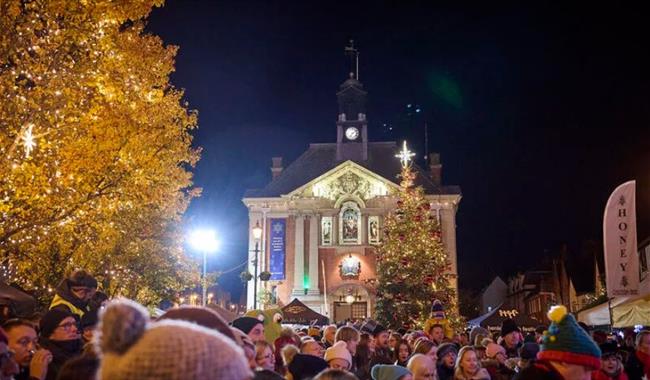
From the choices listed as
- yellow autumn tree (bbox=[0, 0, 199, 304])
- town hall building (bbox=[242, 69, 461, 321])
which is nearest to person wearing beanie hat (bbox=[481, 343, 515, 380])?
yellow autumn tree (bbox=[0, 0, 199, 304])

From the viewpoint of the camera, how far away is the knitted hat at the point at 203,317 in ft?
8.37

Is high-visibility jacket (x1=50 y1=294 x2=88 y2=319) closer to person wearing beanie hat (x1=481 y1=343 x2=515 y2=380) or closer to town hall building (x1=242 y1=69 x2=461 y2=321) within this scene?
person wearing beanie hat (x1=481 y1=343 x2=515 y2=380)

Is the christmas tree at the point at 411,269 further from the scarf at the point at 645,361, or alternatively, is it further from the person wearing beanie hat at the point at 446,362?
the scarf at the point at 645,361

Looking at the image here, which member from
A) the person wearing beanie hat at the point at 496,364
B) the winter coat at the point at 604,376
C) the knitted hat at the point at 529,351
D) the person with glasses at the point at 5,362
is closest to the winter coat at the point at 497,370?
the person wearing beanie hat at the point at 496,364

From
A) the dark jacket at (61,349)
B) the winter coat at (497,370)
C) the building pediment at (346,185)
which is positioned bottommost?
the winter coat at (497,370)

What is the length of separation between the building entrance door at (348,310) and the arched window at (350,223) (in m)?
5.07

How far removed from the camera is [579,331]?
12.3ft

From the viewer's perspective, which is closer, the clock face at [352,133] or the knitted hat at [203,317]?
the knitted hat at [203,317]

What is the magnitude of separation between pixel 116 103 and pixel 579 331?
13.6m

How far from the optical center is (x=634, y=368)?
348 inches

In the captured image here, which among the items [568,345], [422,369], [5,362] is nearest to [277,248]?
[422,369]

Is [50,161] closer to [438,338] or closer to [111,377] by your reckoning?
[438,338]

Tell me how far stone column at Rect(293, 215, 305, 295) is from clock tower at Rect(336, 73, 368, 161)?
25.7 ft

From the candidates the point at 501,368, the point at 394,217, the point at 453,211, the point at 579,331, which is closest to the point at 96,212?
the point at 501,368
